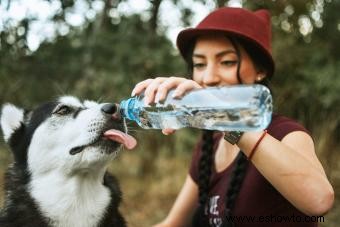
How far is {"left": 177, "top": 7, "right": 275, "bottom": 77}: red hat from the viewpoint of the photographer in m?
2.41

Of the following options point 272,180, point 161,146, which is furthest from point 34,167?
point 161,146

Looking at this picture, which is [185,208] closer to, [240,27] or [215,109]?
[240,27]

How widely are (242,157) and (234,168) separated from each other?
0.25 ft

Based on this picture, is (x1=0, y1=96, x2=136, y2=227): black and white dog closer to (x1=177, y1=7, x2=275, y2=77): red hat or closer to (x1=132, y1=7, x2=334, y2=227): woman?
(x1=132, y1=7, x2=334, y2=227): woman

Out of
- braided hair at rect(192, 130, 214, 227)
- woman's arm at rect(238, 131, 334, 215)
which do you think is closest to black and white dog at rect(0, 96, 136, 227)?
braided hair at rect(192, 130, 214, 227)

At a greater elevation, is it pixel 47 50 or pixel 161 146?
pixel 47 50

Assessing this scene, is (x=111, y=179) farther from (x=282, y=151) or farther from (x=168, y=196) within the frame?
(x=168, y=196)

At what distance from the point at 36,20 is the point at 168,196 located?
2606mm

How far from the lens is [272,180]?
1.90 meters

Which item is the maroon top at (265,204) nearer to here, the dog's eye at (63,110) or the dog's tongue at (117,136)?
the dog's tongue at (117,136)

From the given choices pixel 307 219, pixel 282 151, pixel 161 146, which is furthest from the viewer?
pixel 161 146

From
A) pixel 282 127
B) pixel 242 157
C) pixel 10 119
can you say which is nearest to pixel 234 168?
pixel 242 157

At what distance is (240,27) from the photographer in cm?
242

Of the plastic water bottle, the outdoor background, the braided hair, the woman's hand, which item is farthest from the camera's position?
the outdoor background
